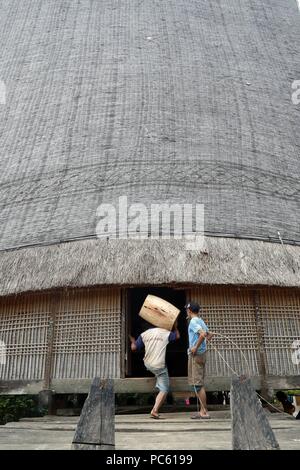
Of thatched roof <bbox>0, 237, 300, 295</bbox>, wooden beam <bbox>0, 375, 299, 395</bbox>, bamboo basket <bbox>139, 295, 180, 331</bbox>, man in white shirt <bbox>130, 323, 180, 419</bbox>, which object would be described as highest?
thatched roof <bbox>0, 237, 300, 295</bbox>

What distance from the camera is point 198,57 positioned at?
831 cm

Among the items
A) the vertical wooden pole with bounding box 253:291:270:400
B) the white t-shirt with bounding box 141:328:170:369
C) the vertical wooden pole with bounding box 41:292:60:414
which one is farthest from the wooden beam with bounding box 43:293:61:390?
the vertical wooden pole with bounding box 253:291:270:400

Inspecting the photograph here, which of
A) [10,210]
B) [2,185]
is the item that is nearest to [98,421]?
[10,210]

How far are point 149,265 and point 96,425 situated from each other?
346 centimetres

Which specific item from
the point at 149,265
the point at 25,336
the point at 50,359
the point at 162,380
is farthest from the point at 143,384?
the point at 25,336

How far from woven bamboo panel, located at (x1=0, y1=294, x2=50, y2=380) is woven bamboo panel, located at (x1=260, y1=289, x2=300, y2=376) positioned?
102 inches

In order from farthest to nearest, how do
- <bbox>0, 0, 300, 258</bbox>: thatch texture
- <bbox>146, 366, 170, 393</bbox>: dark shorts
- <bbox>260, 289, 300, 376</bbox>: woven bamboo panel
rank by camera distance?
<bbox>0, 0, 300, 258</bbox>: thatch texture, <bbox>260, 289, 300, 376</bbox>: woven bamboo panel, <bbox>146, 366, 170, 393</bbox>: dark shorts

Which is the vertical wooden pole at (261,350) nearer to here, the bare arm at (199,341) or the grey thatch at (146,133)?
the grey thatch at (146,133)

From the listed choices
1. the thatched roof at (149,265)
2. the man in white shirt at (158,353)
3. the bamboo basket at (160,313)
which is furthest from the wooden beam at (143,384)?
the thatched roof at (149,265)

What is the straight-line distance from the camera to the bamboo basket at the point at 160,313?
540 centimetres

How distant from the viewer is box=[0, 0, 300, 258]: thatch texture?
20.3 feet

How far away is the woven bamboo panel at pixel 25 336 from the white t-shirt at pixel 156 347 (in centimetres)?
138

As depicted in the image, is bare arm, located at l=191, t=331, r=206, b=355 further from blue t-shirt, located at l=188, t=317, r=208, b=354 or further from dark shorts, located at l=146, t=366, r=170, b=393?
dark shorts, located at l=146, t=366, r=170, b=393

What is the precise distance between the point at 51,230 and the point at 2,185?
4.46ft
